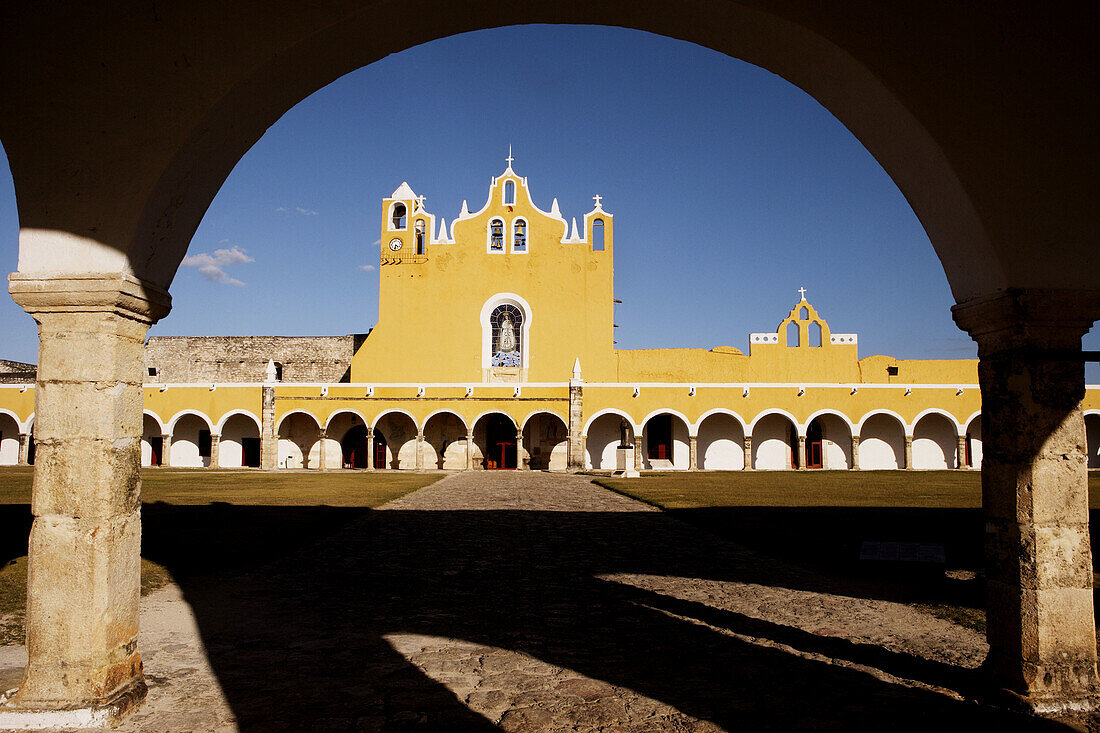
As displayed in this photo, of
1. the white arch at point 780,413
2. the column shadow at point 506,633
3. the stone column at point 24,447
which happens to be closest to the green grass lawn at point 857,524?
the column shadow at point 506,633

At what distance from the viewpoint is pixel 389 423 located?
1176 inches

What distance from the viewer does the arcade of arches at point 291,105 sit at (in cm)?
348

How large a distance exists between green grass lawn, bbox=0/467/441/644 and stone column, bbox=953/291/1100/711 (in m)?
5.67

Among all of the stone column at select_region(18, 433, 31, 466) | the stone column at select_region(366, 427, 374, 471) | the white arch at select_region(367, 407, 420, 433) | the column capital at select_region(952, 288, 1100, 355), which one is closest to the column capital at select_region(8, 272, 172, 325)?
the column capital at select_region(952, 288, 1100, 355)

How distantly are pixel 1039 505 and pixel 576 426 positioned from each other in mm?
24743

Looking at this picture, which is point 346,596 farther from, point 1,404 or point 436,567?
point 1,404

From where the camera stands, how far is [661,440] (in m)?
29.4

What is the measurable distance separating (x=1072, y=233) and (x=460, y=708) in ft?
12.0

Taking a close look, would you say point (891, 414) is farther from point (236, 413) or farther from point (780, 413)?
point (236, 413)

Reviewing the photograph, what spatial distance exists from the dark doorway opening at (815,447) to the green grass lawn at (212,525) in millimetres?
17151

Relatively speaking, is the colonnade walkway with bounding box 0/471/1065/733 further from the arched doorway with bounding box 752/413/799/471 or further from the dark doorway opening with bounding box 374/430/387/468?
the dark doorway opening with bounding box 374/430/387/468

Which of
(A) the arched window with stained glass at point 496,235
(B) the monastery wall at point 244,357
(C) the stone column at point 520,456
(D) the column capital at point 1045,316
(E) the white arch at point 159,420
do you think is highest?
(A) the arched window with stained glass at point 496,235

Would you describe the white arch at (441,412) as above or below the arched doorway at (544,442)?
above

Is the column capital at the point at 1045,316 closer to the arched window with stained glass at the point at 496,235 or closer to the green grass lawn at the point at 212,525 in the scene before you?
the green grass lawn at the point at 212,525
